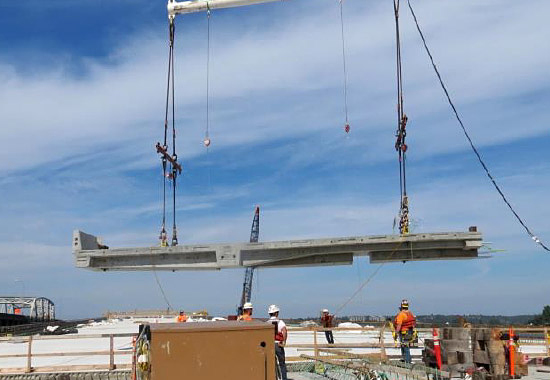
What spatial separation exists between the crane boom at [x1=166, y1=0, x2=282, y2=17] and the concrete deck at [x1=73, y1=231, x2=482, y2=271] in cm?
1253

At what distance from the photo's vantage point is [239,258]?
27734 mm

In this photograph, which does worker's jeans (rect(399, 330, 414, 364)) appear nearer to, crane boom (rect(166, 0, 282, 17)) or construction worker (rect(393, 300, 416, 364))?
construction worker (rect(393, 300, 416, 364))

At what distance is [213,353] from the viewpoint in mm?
6629

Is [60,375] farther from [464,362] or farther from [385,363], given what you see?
[464,362]

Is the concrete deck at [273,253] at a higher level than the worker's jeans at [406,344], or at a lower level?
higher

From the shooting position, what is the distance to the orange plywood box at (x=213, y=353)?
6.61 m

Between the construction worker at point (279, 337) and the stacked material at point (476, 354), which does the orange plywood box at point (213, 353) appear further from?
the stacked material at point (476, 354)

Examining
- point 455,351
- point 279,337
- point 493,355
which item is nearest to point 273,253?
point 455,351

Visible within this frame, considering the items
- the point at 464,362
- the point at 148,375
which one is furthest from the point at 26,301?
the point at 148,375

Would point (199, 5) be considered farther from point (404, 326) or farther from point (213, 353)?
point (213, 353)

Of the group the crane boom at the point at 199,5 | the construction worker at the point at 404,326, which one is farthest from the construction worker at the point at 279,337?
the crane boom at the point at 199,5

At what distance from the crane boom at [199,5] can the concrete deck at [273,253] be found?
493 inches

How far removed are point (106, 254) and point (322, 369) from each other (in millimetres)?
15720

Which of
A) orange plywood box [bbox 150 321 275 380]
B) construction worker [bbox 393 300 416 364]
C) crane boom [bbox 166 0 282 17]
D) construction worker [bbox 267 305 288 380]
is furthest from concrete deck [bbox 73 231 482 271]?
orange plywood box [bbox 150 321 275 380]
